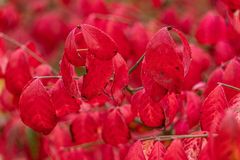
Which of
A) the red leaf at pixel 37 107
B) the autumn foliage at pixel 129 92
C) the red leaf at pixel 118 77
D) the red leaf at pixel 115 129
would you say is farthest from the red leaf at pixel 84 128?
the red leaf at pixel 118 77

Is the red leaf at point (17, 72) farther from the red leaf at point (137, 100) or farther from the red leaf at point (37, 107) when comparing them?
the red leaf at point (137, 100)

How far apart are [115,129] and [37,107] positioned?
0.80 feet

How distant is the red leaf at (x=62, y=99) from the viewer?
4.65 ft

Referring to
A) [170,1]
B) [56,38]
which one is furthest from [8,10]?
[170,1]

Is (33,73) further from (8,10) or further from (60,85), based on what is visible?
(8,10)

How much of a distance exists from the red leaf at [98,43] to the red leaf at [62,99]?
20 cm

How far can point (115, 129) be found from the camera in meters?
1.52

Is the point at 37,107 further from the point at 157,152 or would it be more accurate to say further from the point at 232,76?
the point at 232,76

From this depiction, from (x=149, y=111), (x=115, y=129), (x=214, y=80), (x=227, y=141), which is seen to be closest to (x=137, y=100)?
Answer: (x=149, y=111)

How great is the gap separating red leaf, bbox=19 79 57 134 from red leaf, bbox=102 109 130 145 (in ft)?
0.59

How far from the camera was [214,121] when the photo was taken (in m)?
1.22

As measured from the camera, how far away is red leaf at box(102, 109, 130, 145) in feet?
4.96

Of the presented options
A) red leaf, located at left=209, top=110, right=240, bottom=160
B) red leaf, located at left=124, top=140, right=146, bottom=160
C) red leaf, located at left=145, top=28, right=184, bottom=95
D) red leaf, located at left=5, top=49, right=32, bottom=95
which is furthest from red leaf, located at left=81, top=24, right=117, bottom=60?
red leaf, located at left=5, top=49, right=32, bottom=95

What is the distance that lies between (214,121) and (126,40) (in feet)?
2.71
